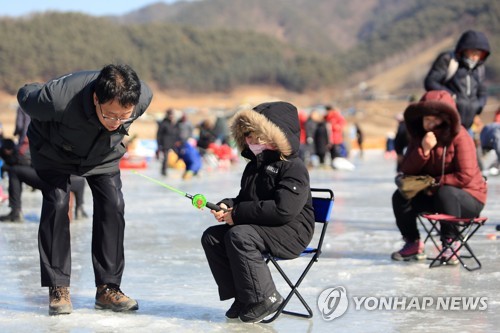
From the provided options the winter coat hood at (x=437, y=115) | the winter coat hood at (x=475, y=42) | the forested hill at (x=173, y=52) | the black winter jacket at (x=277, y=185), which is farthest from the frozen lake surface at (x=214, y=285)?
the forested hill at (x=173, y=52)

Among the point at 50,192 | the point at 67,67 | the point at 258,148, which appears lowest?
the point at 67,67

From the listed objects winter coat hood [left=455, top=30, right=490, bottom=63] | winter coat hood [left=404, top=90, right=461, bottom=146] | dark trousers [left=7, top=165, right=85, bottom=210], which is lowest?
dark trousers [left=7, top=165, right=85, bottom=210]

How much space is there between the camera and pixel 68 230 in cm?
522

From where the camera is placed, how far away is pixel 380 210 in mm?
11234

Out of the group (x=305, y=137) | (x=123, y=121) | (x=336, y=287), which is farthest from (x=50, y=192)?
(x=305, y=137)

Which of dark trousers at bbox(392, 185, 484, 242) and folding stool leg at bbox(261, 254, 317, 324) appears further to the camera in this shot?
dark trousers at bbox(392, 185, 484, 242)

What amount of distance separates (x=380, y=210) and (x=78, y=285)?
577 centimetres

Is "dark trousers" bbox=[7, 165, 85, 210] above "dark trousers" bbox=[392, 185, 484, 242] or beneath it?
beneath

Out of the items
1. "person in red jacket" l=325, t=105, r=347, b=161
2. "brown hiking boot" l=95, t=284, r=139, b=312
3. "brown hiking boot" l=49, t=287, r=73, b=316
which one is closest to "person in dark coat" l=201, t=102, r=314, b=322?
"brown hiking boot" l=95, t=284, r=139, b=312

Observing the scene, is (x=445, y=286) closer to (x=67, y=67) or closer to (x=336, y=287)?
(x=336, y=287)

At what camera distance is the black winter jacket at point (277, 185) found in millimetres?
4770

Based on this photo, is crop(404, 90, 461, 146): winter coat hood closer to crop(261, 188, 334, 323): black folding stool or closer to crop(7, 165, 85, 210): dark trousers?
crop(261, 188, 334, 323): black folding stool

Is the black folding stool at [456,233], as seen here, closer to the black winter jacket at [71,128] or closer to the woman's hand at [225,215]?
the woman's hand at [225,215]

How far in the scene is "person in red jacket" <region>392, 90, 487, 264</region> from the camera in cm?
672
